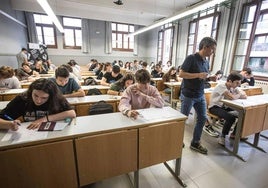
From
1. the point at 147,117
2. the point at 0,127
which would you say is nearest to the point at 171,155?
the point at 147,117

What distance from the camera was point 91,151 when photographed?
117cm

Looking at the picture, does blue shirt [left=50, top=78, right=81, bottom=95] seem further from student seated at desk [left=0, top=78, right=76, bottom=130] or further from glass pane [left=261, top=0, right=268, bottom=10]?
glass pane [left=261, top=0, right=268, bottom=10]

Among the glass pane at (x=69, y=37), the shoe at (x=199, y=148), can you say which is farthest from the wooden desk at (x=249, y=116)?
the glass pane at (x=69, y=37)

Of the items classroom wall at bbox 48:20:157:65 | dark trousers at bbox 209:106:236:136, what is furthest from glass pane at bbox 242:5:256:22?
classroom wall at bbox 48:20:157:65

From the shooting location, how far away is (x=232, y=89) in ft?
7.38

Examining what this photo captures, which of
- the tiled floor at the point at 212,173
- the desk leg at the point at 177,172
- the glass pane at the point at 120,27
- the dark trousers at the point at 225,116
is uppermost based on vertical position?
the glass pane at the point at 120,27

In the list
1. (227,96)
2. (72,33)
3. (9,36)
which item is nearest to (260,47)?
(227,96)

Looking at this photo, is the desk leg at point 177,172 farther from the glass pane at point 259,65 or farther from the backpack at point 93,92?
the glass pane at point 259,65

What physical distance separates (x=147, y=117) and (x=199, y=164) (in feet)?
3.40

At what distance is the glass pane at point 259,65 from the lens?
14.2ft

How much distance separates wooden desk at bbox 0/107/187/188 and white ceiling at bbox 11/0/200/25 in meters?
5.87

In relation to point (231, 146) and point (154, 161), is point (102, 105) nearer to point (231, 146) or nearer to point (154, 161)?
point (154, 161)

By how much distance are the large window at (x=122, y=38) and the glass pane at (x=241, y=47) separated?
7.32 m

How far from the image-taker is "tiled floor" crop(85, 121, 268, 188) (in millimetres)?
1558
